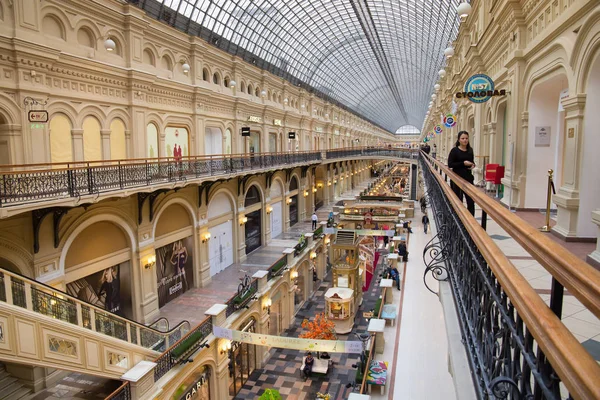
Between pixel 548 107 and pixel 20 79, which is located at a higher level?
pixel 20 79

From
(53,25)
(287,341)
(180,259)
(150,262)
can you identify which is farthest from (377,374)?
(53,25)

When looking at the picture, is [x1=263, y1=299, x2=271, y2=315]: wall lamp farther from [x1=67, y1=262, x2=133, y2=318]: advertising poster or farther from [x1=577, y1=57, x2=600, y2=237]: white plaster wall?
[x1=577, y1=57, x2=600, y2=237]: white plaster wall

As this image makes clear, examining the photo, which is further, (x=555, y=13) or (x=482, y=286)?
(x=555, y=13)

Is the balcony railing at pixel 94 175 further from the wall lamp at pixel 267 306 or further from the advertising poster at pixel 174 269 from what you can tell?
the wall lamp at pixel 267 306

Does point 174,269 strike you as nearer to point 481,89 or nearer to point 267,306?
point 267,306

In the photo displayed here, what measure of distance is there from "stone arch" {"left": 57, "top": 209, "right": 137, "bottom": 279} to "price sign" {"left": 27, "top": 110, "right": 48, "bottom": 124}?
3.15 m

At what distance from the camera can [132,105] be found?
51.8 feet

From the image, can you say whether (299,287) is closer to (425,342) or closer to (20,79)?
(425,342)

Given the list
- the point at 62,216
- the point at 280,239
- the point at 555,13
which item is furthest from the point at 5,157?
the point at 280,239

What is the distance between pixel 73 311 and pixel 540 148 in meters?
11.4

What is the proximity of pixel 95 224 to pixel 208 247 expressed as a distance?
25.2 feet

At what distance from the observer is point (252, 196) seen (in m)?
27.9

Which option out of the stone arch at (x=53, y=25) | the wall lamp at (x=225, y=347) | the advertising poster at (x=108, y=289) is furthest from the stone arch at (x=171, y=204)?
the stone arch at (x=53, y=25)

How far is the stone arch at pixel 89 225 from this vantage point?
41.2ft
